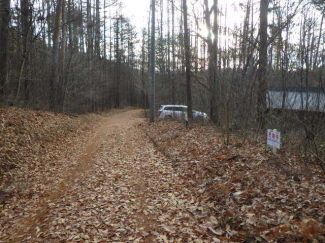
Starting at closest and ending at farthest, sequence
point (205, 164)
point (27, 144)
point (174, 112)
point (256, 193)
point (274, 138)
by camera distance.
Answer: point (256, 193)
point (274, 138)
point (205, 164)
point (27, 144)
point (174, 112)

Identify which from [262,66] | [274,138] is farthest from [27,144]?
[262,66]

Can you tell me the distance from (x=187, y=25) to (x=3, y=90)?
10934mm

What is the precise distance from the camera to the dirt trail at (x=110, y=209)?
4551mm

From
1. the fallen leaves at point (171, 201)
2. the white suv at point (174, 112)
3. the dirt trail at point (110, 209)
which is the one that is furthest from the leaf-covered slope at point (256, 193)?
the white suv at point (174, 112)

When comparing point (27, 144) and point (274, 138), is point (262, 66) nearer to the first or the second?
point (274, 138)

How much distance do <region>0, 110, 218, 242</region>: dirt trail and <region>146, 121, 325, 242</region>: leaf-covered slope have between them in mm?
449

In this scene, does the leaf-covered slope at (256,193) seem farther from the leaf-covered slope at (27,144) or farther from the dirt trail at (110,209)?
the leaf-covered slope at (27,144)

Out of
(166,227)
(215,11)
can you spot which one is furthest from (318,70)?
(215,11)

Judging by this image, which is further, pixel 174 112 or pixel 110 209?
pixel 174 112

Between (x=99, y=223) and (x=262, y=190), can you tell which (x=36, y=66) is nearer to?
(x=99, y=223)

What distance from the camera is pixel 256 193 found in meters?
5.09

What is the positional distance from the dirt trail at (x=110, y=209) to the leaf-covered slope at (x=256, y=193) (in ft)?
1.47

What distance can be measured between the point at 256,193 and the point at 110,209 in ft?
10.1

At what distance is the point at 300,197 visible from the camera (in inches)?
180
